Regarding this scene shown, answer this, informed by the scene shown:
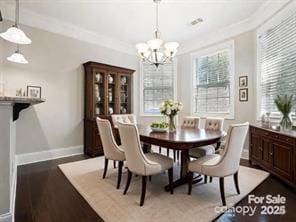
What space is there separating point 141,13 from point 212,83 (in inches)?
102

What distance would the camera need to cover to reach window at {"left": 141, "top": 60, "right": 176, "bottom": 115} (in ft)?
19.6

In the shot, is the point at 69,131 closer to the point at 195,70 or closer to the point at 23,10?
the point at 23,10

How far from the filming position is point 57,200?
236cm

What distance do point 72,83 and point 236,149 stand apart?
3809 millimetres

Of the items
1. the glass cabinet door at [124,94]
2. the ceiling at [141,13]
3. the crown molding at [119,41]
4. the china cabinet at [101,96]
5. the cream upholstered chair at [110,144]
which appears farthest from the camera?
the glass cabinet door at [124,94]

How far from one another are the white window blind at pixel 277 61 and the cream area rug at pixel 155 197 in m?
1.52

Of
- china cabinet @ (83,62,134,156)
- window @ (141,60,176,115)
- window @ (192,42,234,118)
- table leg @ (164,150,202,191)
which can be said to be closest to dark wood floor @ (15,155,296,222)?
table leg @ (164,150,202,191)

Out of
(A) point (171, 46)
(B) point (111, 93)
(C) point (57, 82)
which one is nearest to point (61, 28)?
(C) point (57, 82)

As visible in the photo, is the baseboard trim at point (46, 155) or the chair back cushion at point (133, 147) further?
the baseboard trim at point (46, 155)

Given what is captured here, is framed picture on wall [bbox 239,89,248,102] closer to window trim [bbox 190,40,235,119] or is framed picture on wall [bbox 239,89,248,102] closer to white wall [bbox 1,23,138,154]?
window trim [bbox 190,40,235,119]

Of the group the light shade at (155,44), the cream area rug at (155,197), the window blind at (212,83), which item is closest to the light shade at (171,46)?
the light shade at (155,44)

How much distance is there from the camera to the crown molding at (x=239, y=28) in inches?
138

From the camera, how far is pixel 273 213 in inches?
81.6

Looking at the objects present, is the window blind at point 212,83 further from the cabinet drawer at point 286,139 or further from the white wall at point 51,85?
the white wall at point 51,85
